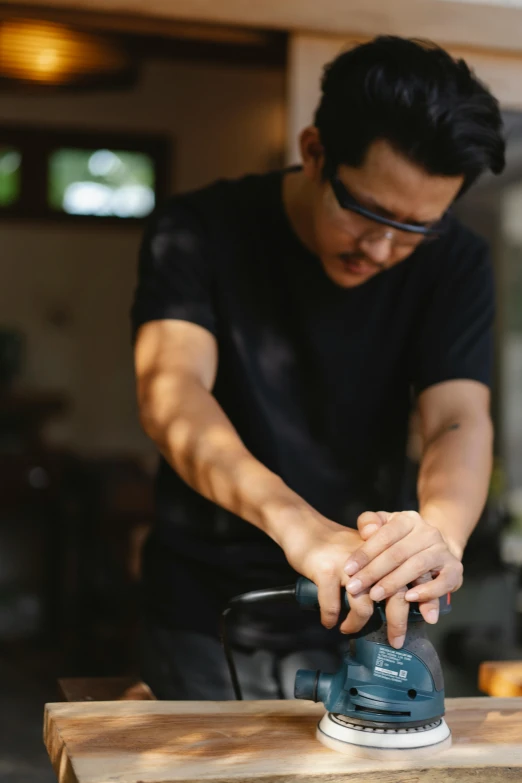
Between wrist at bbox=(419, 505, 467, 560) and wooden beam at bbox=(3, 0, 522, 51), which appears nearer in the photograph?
wrist at bbox=(419, 505, 467, 560)

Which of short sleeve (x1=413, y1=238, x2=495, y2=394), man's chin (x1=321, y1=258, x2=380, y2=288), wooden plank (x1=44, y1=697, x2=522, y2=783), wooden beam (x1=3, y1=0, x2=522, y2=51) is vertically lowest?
wooden plank (x1=44, y1=697, x2=522, y2=783)

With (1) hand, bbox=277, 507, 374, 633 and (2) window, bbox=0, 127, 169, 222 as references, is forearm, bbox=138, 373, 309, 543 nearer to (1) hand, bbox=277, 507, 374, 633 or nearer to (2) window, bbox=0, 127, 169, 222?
(1) hand, bbox=277, 507, 374, 633

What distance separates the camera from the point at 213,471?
5.07 feet

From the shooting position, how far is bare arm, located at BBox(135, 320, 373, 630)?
51.6 inches

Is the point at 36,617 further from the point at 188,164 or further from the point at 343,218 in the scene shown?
the point at 343,218

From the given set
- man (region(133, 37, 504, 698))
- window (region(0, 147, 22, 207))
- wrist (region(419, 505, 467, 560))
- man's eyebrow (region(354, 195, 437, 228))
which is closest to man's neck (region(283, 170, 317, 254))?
man (region(133, 37, 504, 698))

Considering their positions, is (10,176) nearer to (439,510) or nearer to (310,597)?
(439,510)

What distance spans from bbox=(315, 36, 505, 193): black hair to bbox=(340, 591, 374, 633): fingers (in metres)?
0.67

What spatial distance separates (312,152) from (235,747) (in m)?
0.96

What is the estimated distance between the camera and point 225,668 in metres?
1.79

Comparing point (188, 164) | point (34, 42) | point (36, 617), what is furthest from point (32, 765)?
point (188, 164)

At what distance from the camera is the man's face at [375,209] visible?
1.56m

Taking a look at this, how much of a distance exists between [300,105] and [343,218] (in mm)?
855

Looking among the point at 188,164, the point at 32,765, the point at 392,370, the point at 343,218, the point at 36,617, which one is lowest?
the point at 36,617
